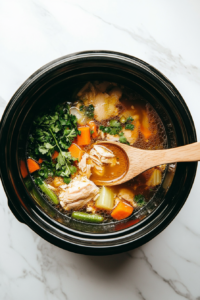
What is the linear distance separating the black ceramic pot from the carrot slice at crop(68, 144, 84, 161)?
1.13 feet

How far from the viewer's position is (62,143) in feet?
5.56

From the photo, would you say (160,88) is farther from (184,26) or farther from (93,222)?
(93,222)

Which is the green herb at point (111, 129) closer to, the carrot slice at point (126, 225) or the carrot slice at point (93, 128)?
the carrot slice at point (93, 128)

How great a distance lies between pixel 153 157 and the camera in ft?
4.83

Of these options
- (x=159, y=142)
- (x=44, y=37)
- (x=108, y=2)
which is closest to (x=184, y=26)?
(x=108, y=2)

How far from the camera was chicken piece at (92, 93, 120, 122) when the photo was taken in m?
1.76

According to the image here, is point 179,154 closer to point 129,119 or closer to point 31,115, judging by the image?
point 129,119

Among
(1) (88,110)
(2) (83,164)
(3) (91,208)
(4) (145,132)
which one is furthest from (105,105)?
(3) (91,208)

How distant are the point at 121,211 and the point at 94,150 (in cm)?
48

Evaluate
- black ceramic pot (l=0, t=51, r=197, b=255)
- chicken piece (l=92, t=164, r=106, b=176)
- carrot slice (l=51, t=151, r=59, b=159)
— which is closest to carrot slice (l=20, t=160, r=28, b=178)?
black ceramic pot (l=0, t=51, r=197, b=255)

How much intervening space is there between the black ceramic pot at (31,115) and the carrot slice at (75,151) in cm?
34

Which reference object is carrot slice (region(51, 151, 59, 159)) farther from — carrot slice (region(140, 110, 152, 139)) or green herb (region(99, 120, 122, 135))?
carrot slice (region(140, 110, 152, 139))

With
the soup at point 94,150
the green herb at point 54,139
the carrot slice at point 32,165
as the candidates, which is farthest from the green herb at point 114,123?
the carrot slice at point 32,165

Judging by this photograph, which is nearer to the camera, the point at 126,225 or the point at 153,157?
the point at 153,157
